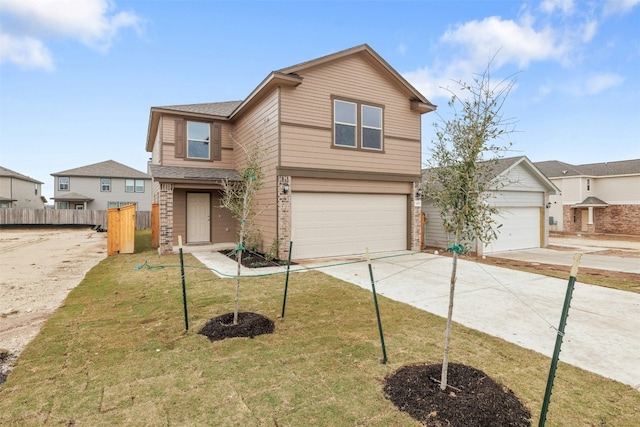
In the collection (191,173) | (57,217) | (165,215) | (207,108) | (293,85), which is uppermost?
(207,108)

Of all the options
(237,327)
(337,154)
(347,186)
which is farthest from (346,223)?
(237,327)

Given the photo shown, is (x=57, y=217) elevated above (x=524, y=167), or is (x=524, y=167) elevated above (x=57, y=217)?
(x=524, y=167)

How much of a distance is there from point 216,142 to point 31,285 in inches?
342

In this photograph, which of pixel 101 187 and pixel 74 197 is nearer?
pixel 74 197

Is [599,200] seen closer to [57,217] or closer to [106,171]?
[57,217]

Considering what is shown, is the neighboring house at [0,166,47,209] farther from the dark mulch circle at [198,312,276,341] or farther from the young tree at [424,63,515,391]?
the young tree at [424,63,515,391]

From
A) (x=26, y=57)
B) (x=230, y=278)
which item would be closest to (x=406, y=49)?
(x=230, y=278)

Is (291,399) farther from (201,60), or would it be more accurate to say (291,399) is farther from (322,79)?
(201,60)

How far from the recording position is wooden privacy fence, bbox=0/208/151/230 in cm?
2791

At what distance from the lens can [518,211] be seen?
1562 cm

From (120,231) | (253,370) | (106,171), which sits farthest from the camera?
(106,171)

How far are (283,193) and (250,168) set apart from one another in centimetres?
513

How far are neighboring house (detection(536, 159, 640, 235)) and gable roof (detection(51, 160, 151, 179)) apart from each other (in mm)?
39265

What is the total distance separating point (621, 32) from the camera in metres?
15.2
